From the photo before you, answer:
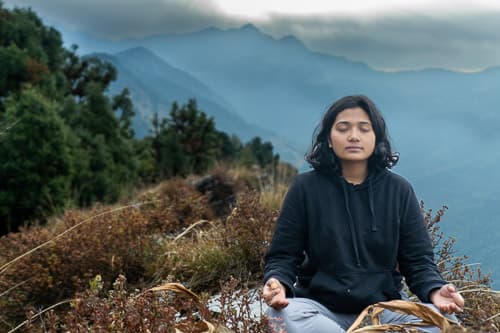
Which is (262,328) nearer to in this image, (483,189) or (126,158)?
(483,189)

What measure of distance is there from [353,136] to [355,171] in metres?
0.21

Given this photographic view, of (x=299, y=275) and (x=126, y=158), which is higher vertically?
(x=299, y=275)

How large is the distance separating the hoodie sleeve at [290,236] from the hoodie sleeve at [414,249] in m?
0.51

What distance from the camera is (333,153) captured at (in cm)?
291

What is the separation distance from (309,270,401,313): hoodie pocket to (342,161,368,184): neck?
502mm

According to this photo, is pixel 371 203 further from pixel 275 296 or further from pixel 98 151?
pixel 98 151

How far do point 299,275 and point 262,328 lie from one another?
774 mm

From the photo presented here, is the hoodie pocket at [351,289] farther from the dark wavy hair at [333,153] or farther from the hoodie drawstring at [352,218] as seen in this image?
the dark wavy hair at [333,153]

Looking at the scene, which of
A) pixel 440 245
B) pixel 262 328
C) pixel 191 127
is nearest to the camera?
pixel 262 328

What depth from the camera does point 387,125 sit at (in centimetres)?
306

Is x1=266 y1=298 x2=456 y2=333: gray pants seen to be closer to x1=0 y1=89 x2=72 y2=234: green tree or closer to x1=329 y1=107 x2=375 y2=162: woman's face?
x1=329 y1=107 x2=375 y2=162: woman's face

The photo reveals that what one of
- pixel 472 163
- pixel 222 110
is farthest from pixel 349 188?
pixel 222 110

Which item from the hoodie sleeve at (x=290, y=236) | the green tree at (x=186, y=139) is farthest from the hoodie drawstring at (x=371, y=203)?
the green tree at (x=186, y=139)

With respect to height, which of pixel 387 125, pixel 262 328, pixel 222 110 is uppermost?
pixel 387 125
